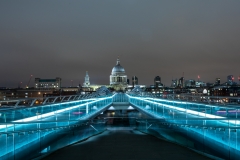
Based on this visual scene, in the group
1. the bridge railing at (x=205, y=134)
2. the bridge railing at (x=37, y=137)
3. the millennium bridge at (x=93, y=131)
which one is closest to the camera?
the bridge railing at (x=37, y=137)

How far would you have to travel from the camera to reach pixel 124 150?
772 centimetres

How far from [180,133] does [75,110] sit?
26.6 ft

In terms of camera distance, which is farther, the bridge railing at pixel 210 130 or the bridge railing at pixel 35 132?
the bridge railing at pixel 210 130

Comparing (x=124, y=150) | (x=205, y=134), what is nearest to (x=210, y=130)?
(x=205, y=134)

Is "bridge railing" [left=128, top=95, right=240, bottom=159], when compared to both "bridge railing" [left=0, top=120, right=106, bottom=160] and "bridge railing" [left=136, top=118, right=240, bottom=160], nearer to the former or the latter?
"bridge railing" [left=136, top=118, right=240, bottom=160]

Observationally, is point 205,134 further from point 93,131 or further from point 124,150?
point 93,131

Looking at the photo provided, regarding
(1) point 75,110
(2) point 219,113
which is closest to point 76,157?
(2) point 219,113

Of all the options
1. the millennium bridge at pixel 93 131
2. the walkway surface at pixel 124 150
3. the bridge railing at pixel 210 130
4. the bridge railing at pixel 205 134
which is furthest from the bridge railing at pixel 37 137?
the bridge railing at pixel 210 130

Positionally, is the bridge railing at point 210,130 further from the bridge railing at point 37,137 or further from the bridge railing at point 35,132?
the bridge railing at point 37,137

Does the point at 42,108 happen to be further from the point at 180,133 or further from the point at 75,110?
the point at 180,133

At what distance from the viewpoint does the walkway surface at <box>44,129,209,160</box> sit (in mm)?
7078

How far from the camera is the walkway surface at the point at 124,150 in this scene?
23.2 feet

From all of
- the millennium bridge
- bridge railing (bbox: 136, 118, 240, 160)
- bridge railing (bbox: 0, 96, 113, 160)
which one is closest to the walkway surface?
the millennium bridge

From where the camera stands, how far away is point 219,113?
38.8 ft
